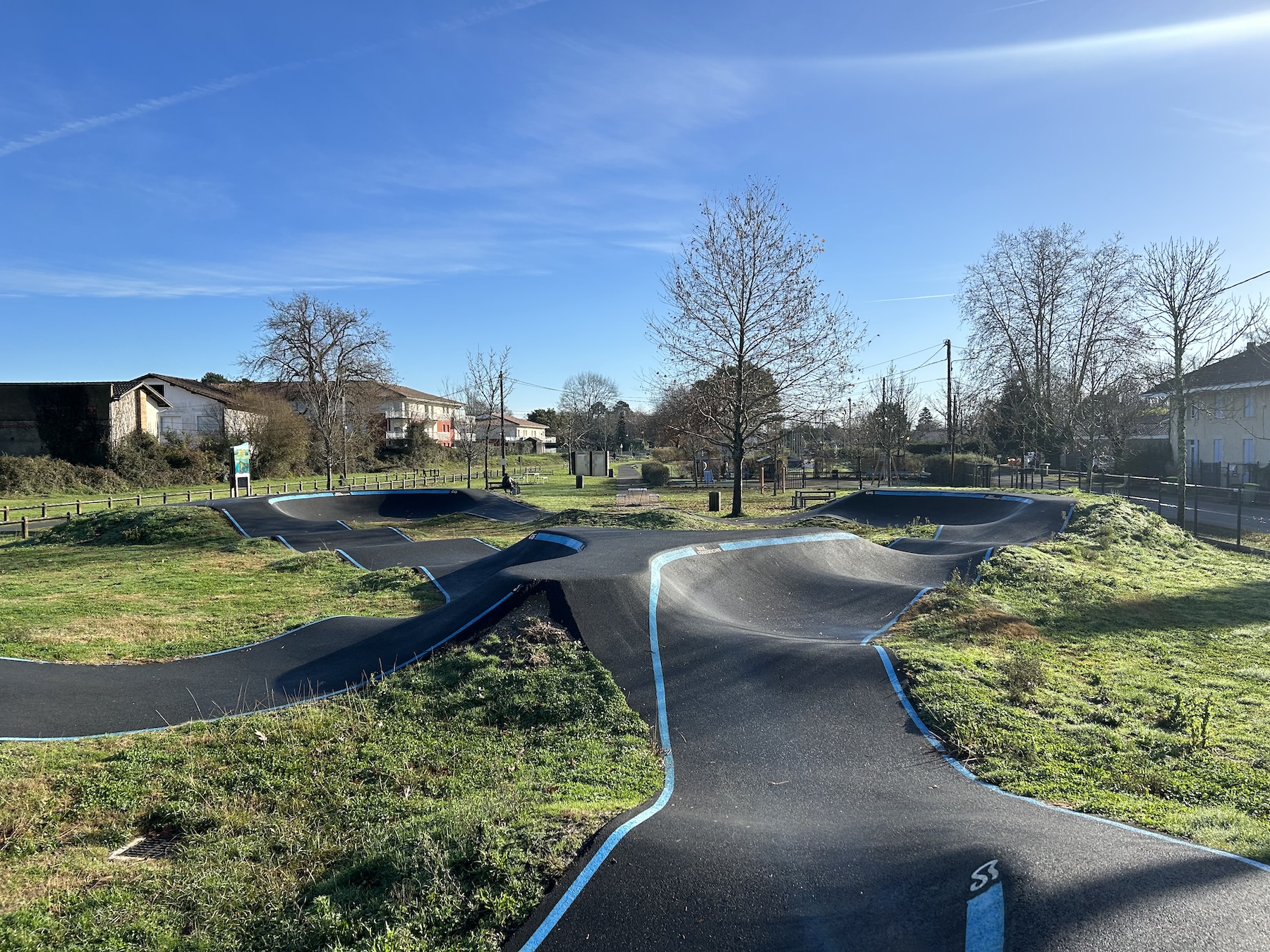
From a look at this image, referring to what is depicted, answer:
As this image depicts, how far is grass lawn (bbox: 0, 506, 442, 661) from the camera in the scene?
9859 mm

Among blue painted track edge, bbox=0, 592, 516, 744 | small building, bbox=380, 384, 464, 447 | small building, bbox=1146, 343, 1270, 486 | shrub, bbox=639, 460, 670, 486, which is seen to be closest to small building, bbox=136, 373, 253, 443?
small building, bbox=380, 384, 464, 447

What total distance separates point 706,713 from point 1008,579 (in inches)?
306

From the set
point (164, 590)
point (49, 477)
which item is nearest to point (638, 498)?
point (164, 590)

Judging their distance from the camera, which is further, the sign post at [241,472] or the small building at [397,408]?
the small building at [397,408]

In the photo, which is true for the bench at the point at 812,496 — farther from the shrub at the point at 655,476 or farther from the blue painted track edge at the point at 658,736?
the blue painted track edge at the point at 658,736

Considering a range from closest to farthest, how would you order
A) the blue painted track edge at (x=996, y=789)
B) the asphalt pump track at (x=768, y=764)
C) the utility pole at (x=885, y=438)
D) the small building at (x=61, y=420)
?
the asphalt pump track at (x=768, y=764), the blue painted track edge at (x=996, y=789), the small building at (x=61, y=420), the utility pole at (x=885, y=438)

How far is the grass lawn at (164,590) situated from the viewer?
9.86m

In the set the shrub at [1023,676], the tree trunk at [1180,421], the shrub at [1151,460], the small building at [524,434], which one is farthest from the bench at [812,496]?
the small building at [524,434]

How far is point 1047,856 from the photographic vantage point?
3564mm

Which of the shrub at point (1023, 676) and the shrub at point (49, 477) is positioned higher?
the shrub at point (49, 477)

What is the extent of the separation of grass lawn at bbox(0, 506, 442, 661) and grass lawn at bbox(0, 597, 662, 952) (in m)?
3.98

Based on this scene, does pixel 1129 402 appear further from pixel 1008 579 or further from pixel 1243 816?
pixel 1243 816

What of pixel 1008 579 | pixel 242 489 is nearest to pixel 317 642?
pixel 1008 579

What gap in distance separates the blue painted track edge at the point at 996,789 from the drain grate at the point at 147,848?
18.0ft
